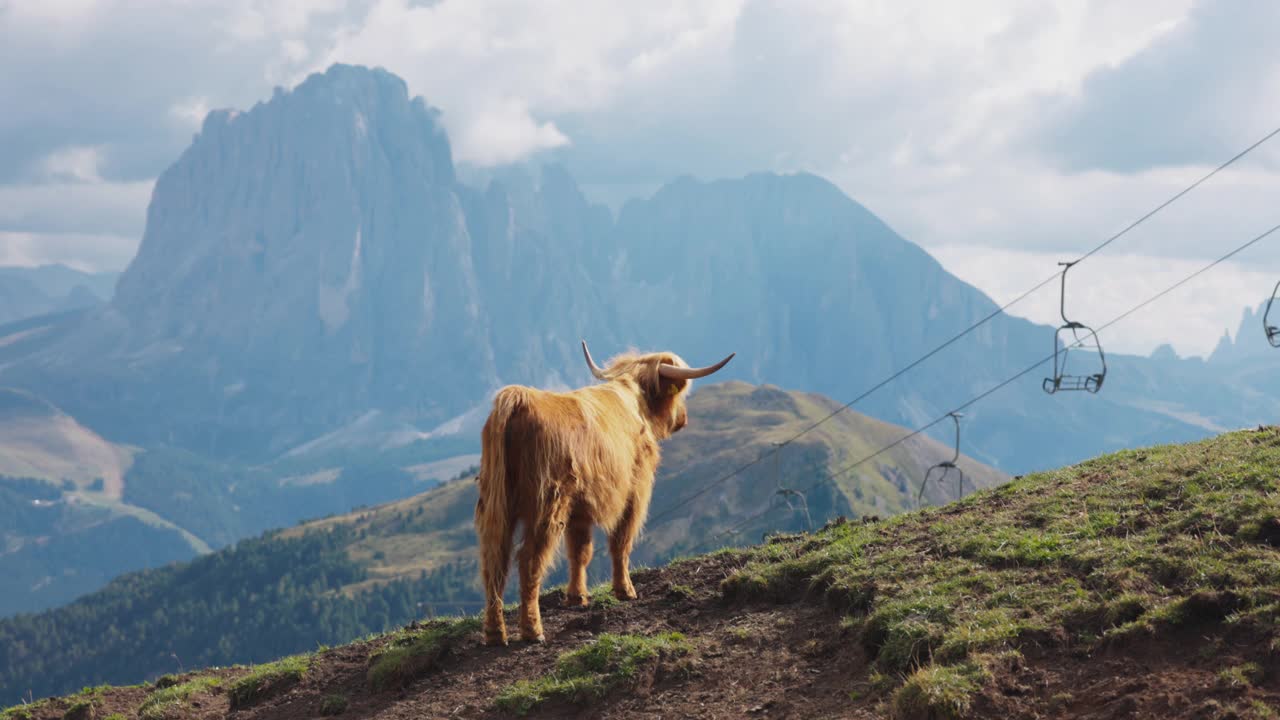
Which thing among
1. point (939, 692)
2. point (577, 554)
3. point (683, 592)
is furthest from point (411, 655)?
point (939, 692)

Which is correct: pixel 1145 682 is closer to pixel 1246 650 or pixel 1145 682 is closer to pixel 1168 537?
pixel 1246 650

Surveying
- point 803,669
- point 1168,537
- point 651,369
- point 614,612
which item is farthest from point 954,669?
point 651,369

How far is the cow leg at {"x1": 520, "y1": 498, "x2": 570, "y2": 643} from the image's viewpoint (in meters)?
12.6

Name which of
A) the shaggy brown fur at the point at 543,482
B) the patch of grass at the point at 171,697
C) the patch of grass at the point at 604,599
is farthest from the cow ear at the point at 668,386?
the patch of grass at the point at 171,697

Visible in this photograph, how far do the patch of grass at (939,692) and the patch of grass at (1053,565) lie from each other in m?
0.03

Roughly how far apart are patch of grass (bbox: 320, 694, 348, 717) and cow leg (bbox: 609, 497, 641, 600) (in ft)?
13.4

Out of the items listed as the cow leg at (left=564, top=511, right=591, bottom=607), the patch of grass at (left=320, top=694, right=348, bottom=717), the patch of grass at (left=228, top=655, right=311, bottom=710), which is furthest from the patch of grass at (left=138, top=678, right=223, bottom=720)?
Answer: the cow leg at (left=564, top=511, right=591, bottom=607)

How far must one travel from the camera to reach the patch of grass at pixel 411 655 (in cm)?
1278

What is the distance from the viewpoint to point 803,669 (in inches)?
422

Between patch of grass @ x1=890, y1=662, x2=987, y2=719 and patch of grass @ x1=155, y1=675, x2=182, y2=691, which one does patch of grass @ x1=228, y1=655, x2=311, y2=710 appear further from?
patch of grass @ x1=890, y1=662, x2=987, y2=719

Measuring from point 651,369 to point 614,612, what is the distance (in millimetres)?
4040

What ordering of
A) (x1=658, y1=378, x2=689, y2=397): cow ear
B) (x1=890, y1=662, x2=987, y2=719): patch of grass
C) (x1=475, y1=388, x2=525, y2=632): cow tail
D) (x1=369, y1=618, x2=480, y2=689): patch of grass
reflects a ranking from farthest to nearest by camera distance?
(x1=658, y1=378, x2=689, y2=397): cow ear, (x1=369, y1=618, x2=480, y2=689): patch of grass, (x1=475, y1=388, x2=525, y2=632): cow tail, (x1=890, y1=662, x2=987, y2=719): patch of grass

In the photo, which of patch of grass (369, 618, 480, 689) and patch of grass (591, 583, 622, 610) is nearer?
patch of grass (369, 618, 480, 689)

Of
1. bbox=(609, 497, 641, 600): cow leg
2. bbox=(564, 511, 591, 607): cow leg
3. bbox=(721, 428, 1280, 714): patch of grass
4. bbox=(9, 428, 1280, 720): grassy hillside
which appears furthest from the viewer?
bbox=(609, 497, 641, 600): cow leg
